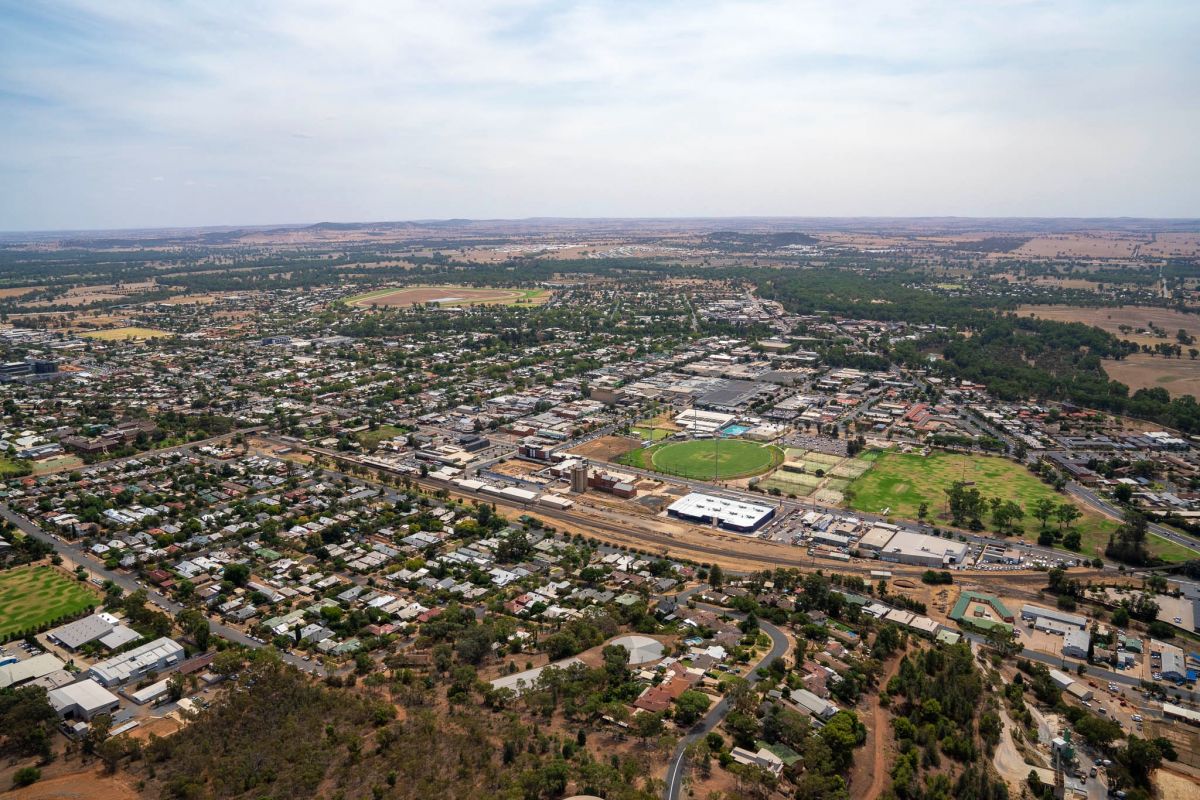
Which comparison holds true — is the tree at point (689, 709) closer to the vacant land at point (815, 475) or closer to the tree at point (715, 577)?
the tree at point (715, 577)

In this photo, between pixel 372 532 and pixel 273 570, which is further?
pixel 372 532

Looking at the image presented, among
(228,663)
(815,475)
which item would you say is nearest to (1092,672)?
(815,475)

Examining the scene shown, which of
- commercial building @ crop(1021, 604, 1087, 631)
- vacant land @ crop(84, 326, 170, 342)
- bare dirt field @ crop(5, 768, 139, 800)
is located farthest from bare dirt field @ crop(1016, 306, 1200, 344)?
vacant land @ crop(84, 326, 170, 342)

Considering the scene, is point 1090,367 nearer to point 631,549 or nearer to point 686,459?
point 686,459

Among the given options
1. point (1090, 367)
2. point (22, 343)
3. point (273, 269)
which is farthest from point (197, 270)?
point (1090, 367)

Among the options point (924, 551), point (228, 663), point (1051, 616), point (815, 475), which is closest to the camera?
point (228, 663)

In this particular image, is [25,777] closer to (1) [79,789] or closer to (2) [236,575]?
(1) [79,789]
